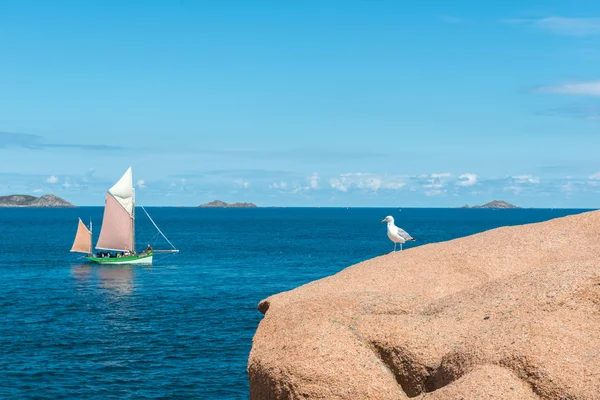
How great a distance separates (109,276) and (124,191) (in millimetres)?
18528

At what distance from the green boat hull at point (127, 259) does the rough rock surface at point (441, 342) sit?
77605 millimetres

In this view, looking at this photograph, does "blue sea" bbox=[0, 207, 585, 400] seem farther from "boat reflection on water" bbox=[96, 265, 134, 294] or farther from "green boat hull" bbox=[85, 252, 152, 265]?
"green boat hull" bbox=[85, 252, 152, 265]

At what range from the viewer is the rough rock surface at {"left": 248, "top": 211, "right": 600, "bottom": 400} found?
475 inches

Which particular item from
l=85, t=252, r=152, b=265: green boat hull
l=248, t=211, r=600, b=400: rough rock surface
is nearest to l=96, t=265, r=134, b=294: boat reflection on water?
l=85, t=252, r=152, b=265: green boat hull

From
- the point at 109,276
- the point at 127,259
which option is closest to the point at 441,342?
the point at 109,276

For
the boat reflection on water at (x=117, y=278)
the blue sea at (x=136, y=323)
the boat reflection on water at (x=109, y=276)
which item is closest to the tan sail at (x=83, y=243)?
the blue sea at (x=136, y=323)

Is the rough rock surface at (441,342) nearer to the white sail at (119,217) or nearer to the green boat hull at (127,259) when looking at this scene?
the green boat hull at (127,259)

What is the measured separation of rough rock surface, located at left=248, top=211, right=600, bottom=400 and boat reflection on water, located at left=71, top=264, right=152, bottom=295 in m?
51.4

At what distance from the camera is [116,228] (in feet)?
314

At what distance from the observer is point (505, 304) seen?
14.7 meters

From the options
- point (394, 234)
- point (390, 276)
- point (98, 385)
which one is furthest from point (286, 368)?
point (98, 385)

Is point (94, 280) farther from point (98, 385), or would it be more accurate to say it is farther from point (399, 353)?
point (399, 353)

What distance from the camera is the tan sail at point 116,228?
311 ft

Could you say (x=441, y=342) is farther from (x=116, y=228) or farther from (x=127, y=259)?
(x=116, y=228)
